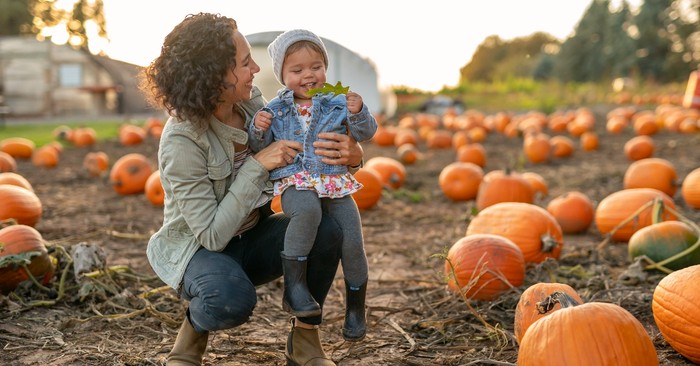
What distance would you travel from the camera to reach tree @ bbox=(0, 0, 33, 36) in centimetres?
3544

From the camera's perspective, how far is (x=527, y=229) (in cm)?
423

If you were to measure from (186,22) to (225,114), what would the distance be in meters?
0.42

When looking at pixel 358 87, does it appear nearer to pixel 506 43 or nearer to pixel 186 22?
pixel 186 22

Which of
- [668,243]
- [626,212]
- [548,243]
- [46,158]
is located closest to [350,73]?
[46,158]

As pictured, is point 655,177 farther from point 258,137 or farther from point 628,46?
point 628,46

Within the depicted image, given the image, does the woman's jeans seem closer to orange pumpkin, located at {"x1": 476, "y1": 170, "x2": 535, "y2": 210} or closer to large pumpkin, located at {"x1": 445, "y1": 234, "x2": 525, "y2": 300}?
large pumpkin, located at {"x1": 445, "y1": 234, "x2": 525, "y2": 300}

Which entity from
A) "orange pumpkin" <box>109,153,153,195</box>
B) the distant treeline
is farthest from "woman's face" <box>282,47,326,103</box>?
the distant treeline

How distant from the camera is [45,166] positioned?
9.80 meters

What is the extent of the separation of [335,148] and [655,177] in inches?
176

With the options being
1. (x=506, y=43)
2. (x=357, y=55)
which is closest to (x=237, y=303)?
(x=357, y=55)

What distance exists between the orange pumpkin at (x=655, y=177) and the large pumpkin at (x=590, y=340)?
426 cm

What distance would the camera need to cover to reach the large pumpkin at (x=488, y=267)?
143 inches

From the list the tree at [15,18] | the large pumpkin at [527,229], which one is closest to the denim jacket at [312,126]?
the large pumpkin at [527,229]

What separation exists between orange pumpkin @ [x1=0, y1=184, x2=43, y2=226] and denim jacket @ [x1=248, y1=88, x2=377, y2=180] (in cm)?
253
